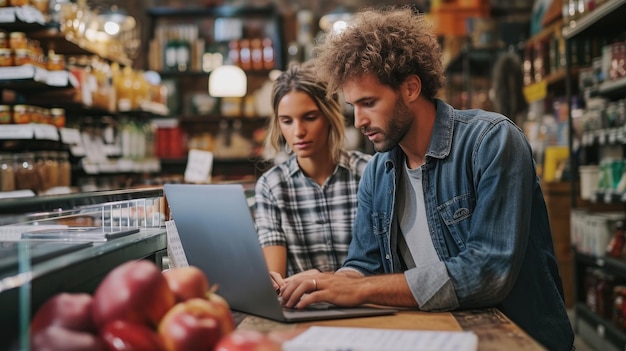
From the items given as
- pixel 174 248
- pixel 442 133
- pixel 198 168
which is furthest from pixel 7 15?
pixel 442 133

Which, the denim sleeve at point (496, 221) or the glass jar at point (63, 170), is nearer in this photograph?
the denim sleeve at point (496, 221)

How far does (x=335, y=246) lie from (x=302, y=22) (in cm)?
640

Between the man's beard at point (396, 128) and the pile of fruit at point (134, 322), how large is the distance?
36.9 inches

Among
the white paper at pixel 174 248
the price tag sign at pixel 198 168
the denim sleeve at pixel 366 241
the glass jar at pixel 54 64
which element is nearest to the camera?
the white paper at pixel 174 248

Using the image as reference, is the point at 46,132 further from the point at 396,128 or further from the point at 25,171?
the point at 396,128

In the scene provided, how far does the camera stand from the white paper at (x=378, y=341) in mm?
1059

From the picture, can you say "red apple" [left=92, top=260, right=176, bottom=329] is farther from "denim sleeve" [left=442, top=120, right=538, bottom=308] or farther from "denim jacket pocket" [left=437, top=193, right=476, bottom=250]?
"denim jacket pocket" [left=437, top=193, right=476, bottom=250]

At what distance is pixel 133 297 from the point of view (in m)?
0.98

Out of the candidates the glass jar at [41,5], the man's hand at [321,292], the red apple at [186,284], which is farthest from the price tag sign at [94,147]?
the red apple at [186,284]

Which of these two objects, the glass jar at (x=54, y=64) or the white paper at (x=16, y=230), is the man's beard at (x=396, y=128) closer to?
the white paper at (x=16, y=230)

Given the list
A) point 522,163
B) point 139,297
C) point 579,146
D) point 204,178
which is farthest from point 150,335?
point 579,146

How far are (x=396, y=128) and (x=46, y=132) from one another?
9.91 ft

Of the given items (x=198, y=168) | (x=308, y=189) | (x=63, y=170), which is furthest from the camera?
(x=63, y=170)

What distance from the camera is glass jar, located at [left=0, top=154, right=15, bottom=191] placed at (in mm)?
3896
